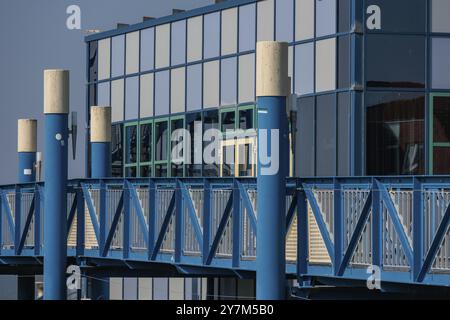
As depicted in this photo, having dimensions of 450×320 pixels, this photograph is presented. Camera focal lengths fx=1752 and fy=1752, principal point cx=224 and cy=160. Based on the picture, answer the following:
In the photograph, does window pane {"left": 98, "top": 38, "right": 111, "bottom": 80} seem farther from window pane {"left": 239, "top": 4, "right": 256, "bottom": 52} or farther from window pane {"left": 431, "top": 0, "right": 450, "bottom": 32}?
window pane {"left": 431, "top": 0, "right": 450, "bottom": 32}

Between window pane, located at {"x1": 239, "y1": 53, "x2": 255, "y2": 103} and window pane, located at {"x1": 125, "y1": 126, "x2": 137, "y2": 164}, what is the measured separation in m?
8.22

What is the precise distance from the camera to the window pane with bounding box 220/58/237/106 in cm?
5175

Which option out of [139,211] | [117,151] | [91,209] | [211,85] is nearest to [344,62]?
[211,85]

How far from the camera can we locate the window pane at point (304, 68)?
155 ft

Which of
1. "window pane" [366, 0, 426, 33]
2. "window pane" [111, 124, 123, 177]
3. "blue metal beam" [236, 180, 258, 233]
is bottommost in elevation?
A: "blue metal beam" [236, 180, 258, 233]

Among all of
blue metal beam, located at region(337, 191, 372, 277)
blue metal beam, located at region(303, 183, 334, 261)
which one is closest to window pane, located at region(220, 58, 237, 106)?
blue metal beam, located at region(303, 183, 334, 261)

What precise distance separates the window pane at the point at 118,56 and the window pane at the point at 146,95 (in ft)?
5.16

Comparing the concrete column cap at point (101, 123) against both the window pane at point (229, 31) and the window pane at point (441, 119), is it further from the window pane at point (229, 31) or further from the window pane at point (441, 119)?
the window pane at point (229, 31)

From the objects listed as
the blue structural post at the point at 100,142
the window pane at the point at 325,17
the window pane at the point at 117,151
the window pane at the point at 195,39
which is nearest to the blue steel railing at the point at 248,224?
the blue structural post at the point at 100,142

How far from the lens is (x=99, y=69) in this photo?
61.2m

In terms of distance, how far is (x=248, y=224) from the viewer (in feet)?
106

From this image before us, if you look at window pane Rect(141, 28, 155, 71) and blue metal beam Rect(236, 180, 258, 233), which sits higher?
window pane Rect(141, 28, 155, 71)

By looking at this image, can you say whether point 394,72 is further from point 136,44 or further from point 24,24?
point 24,24
